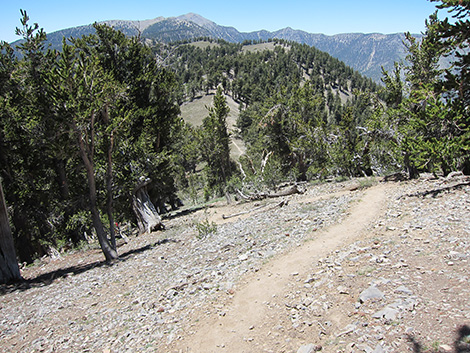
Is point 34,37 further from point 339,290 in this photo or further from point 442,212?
point 442,212

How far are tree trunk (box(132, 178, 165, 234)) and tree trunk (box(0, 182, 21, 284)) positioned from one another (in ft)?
30.5

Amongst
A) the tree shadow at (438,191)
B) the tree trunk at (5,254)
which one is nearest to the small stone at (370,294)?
the tree shadow at (438,191)

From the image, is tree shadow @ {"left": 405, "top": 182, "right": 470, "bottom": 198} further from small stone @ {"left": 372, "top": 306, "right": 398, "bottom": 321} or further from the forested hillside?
small stone @ {"left": 372, "top": 306, "right": 398, "bottom": 321}

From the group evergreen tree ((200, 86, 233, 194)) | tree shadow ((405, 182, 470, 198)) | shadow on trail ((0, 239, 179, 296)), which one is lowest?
shadow on trail ((0, 239, 179, 296))

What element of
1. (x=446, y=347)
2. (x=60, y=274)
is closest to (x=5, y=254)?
(x=60, y=274)

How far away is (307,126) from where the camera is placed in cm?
2995

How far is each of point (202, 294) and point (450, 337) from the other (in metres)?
6.13

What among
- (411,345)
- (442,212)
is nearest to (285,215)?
(442,212)

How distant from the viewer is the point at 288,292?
8.02m

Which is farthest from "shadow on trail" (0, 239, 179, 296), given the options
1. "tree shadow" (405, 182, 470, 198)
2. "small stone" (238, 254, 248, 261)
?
"tree shadow" (405, 182, 470, 198)

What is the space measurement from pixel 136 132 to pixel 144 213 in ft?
21.5

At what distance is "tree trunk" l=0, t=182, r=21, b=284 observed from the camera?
45.2ft

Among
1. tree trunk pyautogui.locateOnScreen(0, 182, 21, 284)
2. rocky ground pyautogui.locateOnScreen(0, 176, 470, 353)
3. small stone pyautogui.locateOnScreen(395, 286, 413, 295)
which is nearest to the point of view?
rocky ground pyautogui.locateOnScreen(0, 176, 470, 353)

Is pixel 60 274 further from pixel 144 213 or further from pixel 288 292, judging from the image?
pixel 288 292
